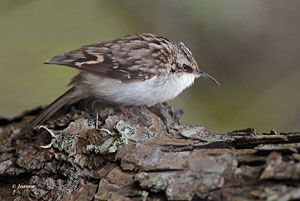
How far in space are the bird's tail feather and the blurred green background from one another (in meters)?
1.53

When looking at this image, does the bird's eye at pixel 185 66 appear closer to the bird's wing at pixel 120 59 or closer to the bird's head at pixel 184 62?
the bird's head at pixel 184 62

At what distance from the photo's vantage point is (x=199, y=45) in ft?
16.0

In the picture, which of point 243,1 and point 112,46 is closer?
point 112,46

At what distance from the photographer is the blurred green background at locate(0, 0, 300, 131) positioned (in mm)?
4414

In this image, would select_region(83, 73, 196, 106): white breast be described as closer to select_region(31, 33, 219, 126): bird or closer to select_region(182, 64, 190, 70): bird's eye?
select_region(31, 33, 219, 126): bird

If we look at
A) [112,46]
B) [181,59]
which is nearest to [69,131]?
[112,46]

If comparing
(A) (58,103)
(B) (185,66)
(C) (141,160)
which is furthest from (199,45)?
(C) (141,160)

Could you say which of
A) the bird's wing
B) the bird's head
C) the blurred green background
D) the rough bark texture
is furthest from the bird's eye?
the blurred green background

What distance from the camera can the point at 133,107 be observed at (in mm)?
2727

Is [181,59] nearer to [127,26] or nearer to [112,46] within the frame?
[112,46]

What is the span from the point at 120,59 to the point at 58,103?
1.17 feet

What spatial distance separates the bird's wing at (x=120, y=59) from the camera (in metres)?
2.81

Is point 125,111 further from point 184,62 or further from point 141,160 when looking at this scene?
point 184,62

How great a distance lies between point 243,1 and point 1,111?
6.44ft
